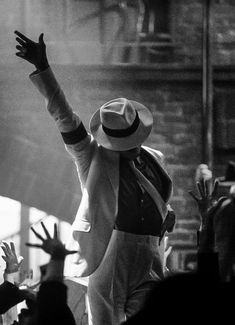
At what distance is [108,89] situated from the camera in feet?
27.7

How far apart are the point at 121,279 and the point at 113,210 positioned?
1.08 feet

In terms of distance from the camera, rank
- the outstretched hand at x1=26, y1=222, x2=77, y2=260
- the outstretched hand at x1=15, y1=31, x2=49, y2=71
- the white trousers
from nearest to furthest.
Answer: the outstretched hand at x1=26, y1=222, x2=77, y2=260, the outstretched hand at x1=15, y1=31, x2=49, y2=71, the white trousers

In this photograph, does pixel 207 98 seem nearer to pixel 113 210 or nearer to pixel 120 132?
pixel 120 132

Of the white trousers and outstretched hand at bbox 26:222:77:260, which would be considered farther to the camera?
the white trousers

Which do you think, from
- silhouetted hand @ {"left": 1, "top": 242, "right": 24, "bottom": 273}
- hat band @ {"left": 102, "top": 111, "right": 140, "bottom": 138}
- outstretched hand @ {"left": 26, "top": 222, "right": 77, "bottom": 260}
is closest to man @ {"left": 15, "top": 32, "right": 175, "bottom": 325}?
hat band @ {"left": 102, "top": 111, "right": 140, "bottom": 138}

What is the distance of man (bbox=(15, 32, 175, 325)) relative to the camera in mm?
4344

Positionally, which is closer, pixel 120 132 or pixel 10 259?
pixel 120 132

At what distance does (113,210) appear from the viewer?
4.37 metres

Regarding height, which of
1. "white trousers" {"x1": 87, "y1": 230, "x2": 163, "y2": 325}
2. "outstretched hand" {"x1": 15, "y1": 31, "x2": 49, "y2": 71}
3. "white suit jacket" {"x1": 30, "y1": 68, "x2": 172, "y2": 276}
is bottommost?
"white trousers" {"x1": 87, "y1": 230, "x2": 163, "y2": 325}

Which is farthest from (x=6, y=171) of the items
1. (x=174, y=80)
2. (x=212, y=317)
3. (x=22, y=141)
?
(x=212, y=317)

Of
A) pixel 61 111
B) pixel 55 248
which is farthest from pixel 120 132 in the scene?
pixel 55 248

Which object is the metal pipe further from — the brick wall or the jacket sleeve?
the jacket sleeve

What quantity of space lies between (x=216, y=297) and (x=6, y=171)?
6638 millimetres

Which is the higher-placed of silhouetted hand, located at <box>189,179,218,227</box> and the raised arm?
the raised arm
